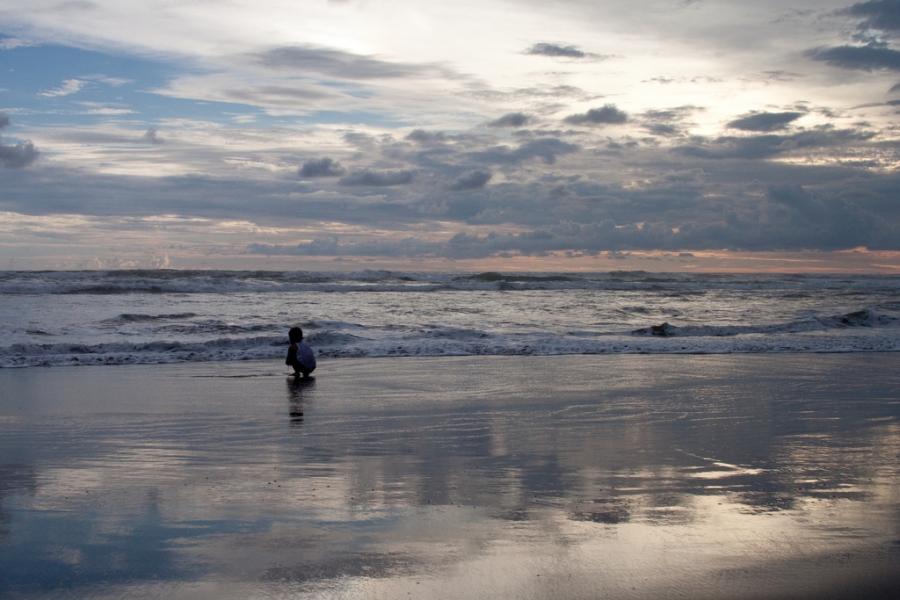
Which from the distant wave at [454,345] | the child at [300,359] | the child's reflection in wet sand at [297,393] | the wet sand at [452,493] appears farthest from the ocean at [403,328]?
the wet sand at [452,493]

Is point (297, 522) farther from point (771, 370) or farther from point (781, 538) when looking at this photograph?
point (771, 370)

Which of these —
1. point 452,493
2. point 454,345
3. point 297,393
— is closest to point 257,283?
point 454,345

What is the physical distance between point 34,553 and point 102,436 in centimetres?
306

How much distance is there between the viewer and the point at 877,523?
423 centimetres

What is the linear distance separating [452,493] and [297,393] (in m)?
4.97

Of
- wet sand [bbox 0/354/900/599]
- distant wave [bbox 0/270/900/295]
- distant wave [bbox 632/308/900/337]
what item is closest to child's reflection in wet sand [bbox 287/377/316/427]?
wet sand [bbox 0/354/900/599]

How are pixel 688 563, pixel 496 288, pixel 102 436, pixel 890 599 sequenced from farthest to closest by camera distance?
1. pixel 496 288
2. pixel 102 436
3. pixel 688 563
4. pixel 890 599

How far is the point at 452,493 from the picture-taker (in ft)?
15.8

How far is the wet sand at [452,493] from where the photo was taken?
11.4 ft

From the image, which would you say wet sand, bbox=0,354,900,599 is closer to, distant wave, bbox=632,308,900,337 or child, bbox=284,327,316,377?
child, bbox=284,327,316,377

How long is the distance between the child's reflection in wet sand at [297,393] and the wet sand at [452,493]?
0.22ft

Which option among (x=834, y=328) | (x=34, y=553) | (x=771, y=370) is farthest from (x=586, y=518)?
(x=834, y=328)

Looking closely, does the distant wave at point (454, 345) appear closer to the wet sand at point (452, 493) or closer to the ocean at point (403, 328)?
the ocean at point (403, 328)

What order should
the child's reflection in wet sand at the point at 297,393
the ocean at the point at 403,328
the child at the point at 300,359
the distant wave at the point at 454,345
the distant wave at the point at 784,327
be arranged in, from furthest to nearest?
the distant wave at the point at 784,327, the ocean at the point at 403,328, the distant wave at the point at 454,345, the child at the point at 300,359, the child's reflection in wet sand at the point at 297,393
